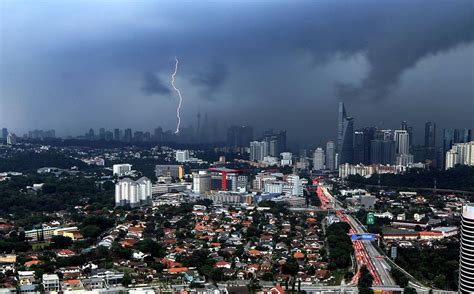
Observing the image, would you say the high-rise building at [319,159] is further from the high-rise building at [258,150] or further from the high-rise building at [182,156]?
the high-rise building at [182,156]

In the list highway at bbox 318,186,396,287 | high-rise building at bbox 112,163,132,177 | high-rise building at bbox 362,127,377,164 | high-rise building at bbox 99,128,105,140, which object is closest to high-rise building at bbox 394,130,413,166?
high-rise building at bbox 362,127,377,164

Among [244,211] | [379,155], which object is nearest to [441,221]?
[244,211]

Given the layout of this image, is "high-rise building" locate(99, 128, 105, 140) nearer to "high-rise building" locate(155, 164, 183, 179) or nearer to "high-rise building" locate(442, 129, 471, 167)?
"high-rise building" locate(155, 164, 183, 179)

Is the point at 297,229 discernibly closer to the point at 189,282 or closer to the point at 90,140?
the point at 189,282

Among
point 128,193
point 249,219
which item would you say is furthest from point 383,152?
point 128,193

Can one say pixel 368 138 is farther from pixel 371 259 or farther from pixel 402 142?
pixel 371 259
